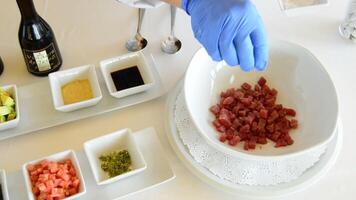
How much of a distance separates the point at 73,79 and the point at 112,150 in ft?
0.64

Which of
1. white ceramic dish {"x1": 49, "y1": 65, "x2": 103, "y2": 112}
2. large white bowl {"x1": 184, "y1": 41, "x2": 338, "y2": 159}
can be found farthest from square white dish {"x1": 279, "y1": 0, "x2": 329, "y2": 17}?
white ceramic dish {"x1": 49, "y1": 65, "x2": 103, "y2": 112}

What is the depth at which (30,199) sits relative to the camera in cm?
71

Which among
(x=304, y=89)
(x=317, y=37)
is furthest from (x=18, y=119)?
(x=317, y=37)

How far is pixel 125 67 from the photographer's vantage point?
3.07 ft

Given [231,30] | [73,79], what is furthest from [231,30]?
[73,79]

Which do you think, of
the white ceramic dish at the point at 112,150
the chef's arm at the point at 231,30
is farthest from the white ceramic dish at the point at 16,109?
the chef's arm at the point at 231,30

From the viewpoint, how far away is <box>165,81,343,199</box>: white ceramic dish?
2.46 feet

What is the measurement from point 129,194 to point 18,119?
258mm

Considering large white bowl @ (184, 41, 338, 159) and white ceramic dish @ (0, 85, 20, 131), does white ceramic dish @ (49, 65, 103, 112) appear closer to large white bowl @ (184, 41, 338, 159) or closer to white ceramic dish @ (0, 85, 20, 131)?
white ceramic dish @ (0, 85, 20, 131)

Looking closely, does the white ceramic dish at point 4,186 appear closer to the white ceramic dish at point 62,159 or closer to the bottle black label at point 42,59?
the white ceramic dish at point 62,159

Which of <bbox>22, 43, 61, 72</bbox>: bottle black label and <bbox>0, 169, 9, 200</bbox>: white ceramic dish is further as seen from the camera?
<bbox>22, 43, 61, 72</bbox>: bottle black label

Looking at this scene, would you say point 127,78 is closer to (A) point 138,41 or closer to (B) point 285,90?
(A) point 138,41

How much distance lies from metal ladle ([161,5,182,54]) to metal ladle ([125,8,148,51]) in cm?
5

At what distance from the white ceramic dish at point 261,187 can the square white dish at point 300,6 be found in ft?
1.21
